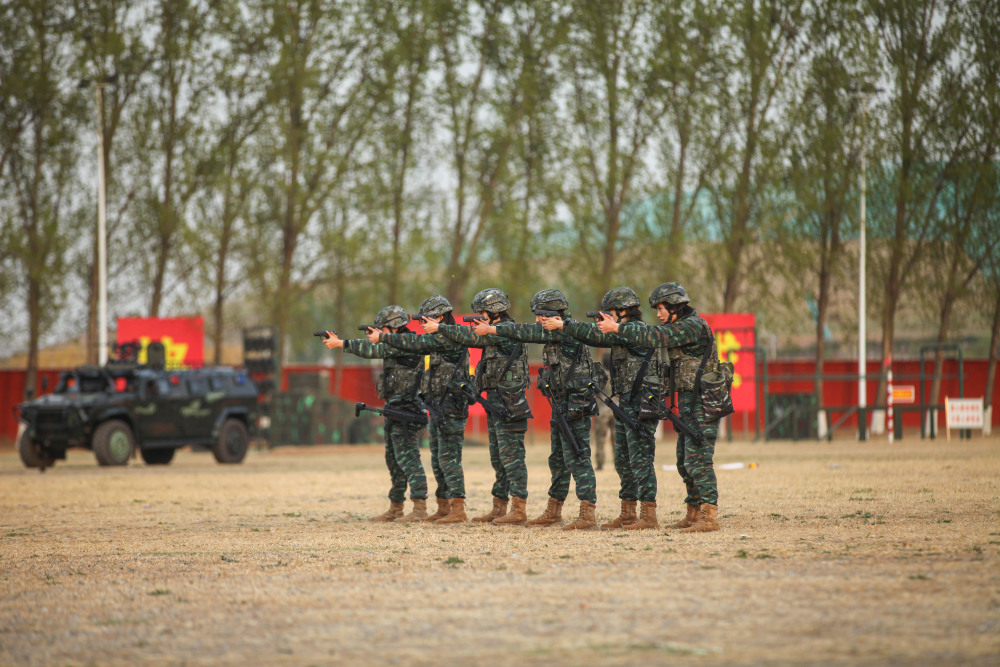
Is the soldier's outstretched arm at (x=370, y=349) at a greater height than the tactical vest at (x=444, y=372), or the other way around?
the soldier's outstretched arm at (x=370, y=349)

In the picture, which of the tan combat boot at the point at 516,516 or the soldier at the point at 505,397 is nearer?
the soldier at the point at 505,397

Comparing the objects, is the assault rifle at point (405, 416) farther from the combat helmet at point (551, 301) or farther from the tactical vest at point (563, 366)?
the combat helmet at point (551, 301)

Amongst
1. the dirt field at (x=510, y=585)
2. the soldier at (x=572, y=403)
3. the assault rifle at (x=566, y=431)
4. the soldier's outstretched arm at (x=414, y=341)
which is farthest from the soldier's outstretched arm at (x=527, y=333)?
the dirt field at (x=510, y=585)

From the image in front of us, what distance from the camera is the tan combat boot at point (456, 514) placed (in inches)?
479

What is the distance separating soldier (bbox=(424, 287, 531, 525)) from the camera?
11516 millimetres

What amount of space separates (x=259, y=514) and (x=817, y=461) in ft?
36.9

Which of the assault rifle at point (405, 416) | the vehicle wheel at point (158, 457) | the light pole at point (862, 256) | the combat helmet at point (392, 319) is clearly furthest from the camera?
the light pole at point (862, 256)

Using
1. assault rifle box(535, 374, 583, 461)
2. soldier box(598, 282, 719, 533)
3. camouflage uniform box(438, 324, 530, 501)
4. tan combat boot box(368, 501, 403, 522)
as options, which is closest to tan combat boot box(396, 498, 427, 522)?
tan combat boot box(368, 501, 403, 522)

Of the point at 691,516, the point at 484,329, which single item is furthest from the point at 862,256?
the point at 484,329

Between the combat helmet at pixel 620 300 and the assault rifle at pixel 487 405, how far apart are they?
136 centimetres

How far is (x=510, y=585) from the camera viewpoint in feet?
25.9

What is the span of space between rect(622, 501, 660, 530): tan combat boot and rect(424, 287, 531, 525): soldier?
1.20m

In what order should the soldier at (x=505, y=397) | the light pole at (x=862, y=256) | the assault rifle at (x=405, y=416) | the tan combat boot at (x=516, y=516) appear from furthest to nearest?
the light pole at (x=862, y=256) < the assault rifle at (x=405, y=416) < the tan combat boot at (x=516, y=516) < the soldier at (x=505, y=397)

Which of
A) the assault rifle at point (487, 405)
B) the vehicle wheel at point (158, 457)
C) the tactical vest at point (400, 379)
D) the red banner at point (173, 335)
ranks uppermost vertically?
the red banner at point (173, 335)
